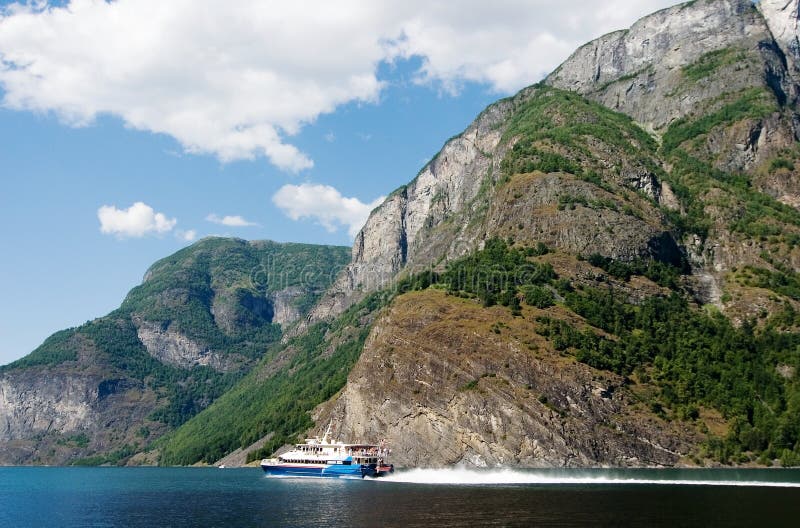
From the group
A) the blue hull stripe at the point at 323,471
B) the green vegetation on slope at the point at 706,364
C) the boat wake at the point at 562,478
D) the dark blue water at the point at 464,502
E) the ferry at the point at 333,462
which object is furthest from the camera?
the ferry at the point at 333,462

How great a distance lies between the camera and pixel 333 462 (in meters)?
175

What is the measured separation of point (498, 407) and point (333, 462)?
4182cm

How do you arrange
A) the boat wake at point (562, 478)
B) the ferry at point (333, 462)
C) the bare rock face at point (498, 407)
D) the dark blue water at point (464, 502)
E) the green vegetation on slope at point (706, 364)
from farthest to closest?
the ferry at point (333, 462) < the bare rock face at point (498, 407) < the green vegetation on slope at point (706, 364) < the boat wake at point (562, 478) < the dark blue water at point (464, 502)

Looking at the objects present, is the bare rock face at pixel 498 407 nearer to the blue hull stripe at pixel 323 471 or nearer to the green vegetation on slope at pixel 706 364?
the green vegetation on slope at pixel 706 364

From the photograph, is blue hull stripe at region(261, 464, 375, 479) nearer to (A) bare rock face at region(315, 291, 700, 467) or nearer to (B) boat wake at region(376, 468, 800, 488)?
(B) boat wake at region(376, 468, 800, 488)

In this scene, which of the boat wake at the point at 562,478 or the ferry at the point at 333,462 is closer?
the boat wake at the point at 562,478

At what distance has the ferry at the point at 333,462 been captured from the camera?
557 feet

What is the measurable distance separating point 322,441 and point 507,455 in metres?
48.5

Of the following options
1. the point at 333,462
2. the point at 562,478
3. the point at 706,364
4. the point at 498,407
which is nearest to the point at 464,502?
the point at 562,478

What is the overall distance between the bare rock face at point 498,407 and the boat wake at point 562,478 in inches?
306

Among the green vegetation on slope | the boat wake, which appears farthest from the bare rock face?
the boat wake

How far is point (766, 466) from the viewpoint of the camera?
156 meters

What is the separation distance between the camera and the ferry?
16988 centimetres

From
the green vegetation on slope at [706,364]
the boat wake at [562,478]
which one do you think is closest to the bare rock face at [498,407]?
the green vegetation on slope at [706,364]
